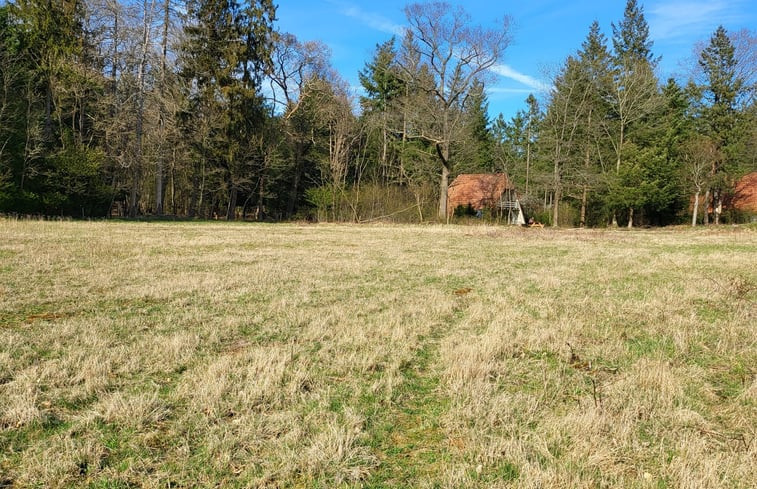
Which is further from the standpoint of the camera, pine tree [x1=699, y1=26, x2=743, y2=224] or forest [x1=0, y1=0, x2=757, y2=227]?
pine tree [x1=699, y1=26, x2=743, y2=224]

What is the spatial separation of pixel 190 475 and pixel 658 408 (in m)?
2.81

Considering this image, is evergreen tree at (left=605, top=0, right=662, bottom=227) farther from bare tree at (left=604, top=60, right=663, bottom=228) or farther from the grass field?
the grass field

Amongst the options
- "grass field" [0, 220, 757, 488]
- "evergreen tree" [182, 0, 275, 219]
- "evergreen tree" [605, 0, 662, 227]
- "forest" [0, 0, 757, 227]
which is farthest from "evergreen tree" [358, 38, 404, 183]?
"grass field" [0, 220, 757, 488]

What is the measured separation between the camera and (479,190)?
3966cm

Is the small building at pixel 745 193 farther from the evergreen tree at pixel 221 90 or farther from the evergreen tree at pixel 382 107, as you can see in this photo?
the evergreen tree at pixel 221 90

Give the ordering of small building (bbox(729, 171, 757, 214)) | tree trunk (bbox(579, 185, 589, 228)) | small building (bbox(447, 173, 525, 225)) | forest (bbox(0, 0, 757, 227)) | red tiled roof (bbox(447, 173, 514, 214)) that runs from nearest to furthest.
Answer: forest (bbox(0, 0, 757, 227)) → tree trunk (bbox(579, 185, 589, 228)) → small building (bbox(729, 171, 757, 214)) → small building (bbox(447, 173, 525, 225)) → red tiled roof (bbox(447, 173, 514, 214))

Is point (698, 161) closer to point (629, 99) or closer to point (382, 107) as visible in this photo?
point (629, 99)

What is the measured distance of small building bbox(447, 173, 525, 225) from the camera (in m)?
36.3

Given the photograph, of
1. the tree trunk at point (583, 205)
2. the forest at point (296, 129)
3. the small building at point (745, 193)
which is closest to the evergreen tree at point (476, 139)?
the forest at point (296, 129)

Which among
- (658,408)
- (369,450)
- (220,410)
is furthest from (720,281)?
(220,410)

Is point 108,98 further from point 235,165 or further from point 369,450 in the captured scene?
point 369,450

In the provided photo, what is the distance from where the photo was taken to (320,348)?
4.07 metres

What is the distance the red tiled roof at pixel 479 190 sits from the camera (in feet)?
126

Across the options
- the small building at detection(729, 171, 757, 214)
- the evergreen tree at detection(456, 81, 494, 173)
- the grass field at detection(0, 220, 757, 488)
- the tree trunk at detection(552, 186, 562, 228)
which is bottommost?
the grass field at detection(0, 220, 757, 488)
